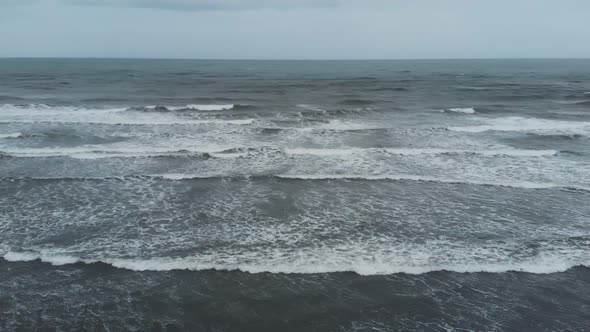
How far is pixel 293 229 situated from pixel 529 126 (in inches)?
823

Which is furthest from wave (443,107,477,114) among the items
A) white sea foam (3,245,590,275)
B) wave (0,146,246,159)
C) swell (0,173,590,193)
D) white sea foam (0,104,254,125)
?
white sea foam (3,245,590,275)

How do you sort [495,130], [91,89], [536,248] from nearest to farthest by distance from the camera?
[536,248]
[495,130]
[91,89]

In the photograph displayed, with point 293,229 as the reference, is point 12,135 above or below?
above

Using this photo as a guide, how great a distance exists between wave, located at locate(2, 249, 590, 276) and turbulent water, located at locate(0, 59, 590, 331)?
0.04m

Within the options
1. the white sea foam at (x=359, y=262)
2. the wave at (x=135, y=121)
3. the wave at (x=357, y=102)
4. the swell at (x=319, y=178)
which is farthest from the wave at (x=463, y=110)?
the white sea foam at (x=359, y=262)

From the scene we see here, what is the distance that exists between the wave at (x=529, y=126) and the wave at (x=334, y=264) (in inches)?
642

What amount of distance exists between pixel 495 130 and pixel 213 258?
812 inches

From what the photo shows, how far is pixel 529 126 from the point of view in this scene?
24.8 meters

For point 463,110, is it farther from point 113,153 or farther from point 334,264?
point 334,264

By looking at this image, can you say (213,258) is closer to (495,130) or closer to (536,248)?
(536,248)

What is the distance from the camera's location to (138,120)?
26.2 meters

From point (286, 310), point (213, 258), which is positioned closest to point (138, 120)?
point (213, 258)

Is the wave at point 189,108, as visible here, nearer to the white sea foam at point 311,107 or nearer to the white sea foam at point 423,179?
the white sea foam at point 311,107

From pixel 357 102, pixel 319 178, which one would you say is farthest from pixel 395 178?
pixel 357 102
